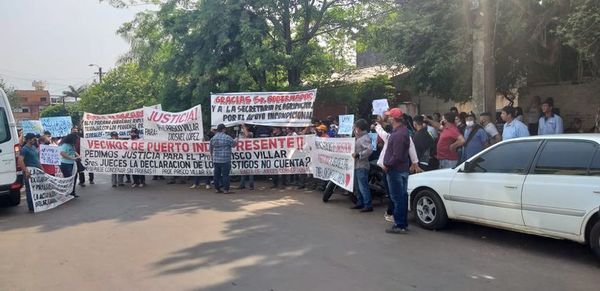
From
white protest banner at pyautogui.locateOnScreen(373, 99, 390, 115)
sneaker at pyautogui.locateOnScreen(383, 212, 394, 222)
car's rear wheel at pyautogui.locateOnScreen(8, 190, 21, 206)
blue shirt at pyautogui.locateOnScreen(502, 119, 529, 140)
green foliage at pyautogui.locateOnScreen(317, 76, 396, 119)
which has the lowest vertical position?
sneaker at pyautogui.locateOnScreen(383, 212, 394, 222)

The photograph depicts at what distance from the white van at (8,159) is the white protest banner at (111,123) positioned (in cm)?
393

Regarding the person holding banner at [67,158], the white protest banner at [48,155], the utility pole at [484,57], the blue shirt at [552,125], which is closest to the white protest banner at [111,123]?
the person holding banner at [67,158]

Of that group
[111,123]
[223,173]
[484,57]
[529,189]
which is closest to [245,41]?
[111,123]

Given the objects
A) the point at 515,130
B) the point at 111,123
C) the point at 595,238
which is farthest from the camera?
the point at 111,123

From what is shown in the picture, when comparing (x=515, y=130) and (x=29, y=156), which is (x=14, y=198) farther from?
(x=515, y=130)

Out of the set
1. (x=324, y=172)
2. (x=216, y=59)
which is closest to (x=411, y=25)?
(x=324, y=172)

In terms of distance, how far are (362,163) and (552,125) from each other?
3705 mm

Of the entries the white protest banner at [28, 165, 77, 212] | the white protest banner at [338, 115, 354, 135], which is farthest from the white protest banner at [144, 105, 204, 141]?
the white protest banner at [338, 115, 354, 135]

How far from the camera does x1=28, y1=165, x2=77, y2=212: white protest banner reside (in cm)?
977

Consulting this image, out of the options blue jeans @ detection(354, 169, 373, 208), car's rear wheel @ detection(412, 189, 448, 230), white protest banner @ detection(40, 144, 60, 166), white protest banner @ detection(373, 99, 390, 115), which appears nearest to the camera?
car's rear wheel @ detection(412, 189, 448, 230)

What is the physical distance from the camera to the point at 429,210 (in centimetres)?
753

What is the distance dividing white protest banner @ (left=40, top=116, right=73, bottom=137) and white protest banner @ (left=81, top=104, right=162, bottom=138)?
13.1 feet

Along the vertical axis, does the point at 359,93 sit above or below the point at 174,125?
A: above

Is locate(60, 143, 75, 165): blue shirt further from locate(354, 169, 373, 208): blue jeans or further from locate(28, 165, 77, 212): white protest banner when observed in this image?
locate(354, 169, 373, 208): blue jeans
